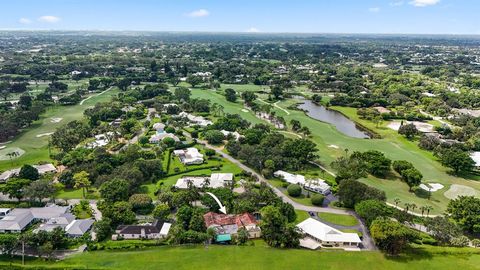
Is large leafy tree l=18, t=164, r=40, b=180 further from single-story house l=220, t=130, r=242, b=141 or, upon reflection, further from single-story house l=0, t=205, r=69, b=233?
single-story house l=220, t=130, r=242, b=141

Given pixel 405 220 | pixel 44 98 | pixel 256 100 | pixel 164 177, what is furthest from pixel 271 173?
pixel 44 98

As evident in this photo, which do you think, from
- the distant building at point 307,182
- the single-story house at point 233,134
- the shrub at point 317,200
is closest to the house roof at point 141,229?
the shrub at point 317,200

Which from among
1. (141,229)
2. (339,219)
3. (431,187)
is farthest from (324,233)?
(431,187)

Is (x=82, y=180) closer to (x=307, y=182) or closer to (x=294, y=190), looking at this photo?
(x=294, y=190)

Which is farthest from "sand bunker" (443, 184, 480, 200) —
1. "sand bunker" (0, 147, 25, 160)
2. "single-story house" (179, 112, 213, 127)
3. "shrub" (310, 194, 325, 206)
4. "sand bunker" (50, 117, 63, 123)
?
"sand bunker" (50, 117, 63, 123)

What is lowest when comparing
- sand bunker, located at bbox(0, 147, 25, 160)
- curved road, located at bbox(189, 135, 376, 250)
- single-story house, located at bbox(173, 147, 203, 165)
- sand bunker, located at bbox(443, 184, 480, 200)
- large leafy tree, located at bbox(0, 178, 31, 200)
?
sand bunker, located at bbox(0, 147, 25, 160)

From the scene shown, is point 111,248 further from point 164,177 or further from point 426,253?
point 426,253

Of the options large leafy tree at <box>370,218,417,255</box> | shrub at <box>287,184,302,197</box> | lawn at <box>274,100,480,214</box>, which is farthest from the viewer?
lawn at <box>274,100,480,214</box>
